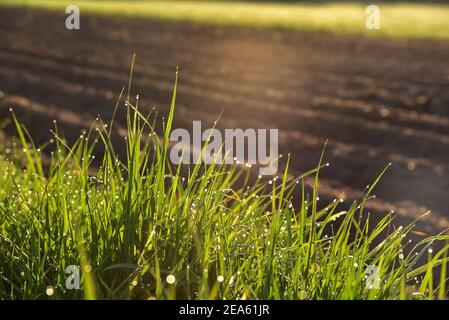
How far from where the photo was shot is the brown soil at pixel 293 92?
24.8 ft

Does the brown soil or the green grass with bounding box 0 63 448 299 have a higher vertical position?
the green grass with bounding box 0 63 448 299

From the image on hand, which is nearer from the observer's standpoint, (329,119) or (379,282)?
(379,282)

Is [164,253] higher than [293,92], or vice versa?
[164,253]

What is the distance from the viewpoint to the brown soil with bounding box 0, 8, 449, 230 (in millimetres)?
7551

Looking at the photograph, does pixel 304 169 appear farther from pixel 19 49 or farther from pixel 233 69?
pixel 19 49

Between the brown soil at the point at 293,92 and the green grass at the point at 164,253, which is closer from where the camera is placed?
the green grass at the point at 164,253

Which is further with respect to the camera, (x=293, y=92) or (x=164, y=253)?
(x=293, y=92)

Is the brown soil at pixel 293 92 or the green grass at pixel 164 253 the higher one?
the green grass at pixel 164 253

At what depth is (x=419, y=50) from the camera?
17.0 m

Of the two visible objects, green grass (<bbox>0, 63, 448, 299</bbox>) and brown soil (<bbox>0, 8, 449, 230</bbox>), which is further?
brown soil (<bbox>0, 8, 449, 230</bbox>)

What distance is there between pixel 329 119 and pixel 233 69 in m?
4.18

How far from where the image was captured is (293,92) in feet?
36.4
